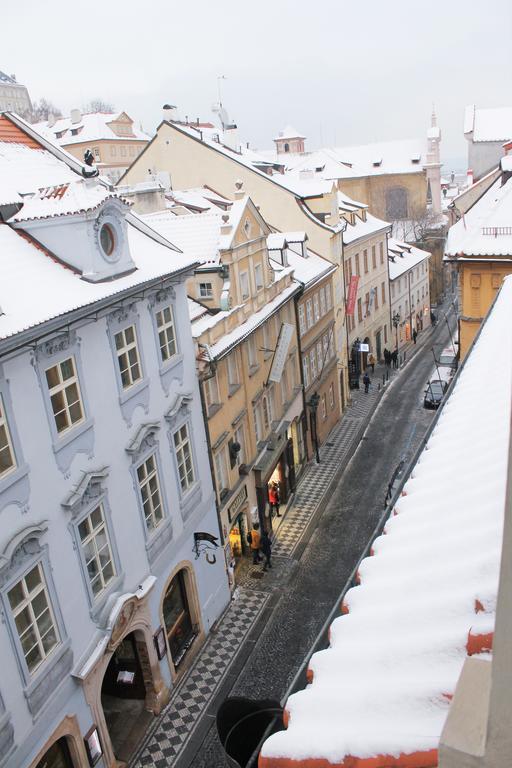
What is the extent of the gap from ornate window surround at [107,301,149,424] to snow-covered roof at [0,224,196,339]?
0.78m

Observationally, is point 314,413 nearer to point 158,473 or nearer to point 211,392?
point 211,392

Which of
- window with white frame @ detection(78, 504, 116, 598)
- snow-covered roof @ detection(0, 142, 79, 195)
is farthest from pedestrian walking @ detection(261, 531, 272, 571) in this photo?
snow-covered roof @ detection(0, 142, 79, 195)

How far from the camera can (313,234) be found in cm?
3334

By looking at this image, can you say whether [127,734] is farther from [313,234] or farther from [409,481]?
[313,234]

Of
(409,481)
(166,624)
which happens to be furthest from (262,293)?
(409,481)

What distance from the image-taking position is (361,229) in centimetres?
4159

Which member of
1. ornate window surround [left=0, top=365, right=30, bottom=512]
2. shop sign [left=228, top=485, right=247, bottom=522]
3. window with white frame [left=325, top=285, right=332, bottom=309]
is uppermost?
ornate window surround [left=0, top=365, right=30, bottom=512]

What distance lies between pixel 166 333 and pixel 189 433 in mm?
2888

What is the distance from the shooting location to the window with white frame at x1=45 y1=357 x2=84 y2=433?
11.9 metres

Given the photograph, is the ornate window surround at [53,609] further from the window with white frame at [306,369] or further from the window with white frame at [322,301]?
the window with white frame at [322,301]

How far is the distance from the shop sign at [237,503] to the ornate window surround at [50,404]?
8.65 metres

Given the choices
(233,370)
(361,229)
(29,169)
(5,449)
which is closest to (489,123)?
(361,229)

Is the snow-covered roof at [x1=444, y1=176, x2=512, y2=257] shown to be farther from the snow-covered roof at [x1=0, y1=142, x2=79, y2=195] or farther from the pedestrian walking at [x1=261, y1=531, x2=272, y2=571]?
the snow-covered roof at [x1=0, y1=142, x2=79, y2=195]

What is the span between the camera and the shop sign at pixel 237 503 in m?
20.7
